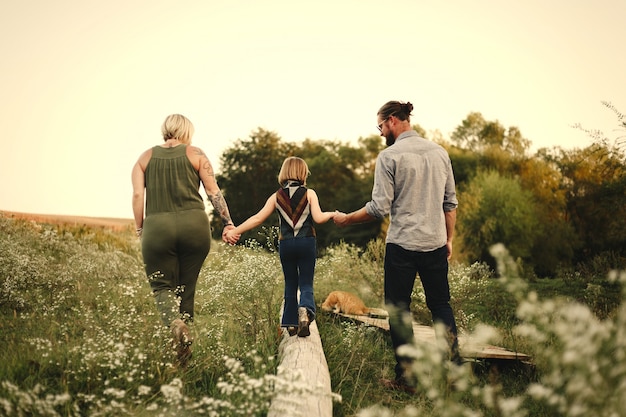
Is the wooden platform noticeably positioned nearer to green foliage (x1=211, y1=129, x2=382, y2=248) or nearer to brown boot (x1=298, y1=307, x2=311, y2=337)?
brown boot (x1=298, y1=307, x2=311, y2=337)

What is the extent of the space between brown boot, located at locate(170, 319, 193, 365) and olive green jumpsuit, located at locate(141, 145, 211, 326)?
23 cm

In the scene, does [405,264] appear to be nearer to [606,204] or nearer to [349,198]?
[606,204]

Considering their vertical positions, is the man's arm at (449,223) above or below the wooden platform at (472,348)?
above

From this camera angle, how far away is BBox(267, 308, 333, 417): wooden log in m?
3.24

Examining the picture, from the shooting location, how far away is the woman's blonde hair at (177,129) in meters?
5.23

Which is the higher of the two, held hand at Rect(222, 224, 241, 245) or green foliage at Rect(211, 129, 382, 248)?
green foliage at Rect(211, 129, 382, 248)

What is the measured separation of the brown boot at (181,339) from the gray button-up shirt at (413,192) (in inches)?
75.9

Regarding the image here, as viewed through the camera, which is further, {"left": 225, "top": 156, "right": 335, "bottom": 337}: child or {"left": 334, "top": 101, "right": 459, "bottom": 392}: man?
{"left": 225, "top": 156, "right": 335, "bottom": 337}: child

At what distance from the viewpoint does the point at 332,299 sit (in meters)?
8.98

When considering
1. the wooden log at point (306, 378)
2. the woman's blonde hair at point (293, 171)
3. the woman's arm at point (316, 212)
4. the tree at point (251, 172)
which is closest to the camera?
the wooden log at point (306, 378)

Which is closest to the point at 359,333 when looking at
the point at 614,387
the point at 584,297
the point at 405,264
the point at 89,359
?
the point at 405,264

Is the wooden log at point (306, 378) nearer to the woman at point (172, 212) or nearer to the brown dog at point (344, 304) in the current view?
the woman at point (172, 212)

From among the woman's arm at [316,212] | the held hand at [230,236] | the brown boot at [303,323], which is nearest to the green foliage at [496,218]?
the woman's arm at [316,212]

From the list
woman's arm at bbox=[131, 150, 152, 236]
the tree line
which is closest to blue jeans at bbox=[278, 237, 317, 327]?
woman's arm at bbox=[131, 150, 152, 236]
